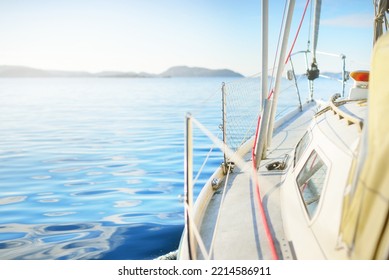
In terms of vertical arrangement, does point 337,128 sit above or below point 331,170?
above

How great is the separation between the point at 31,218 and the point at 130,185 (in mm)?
2310

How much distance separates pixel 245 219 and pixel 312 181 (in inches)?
34.1

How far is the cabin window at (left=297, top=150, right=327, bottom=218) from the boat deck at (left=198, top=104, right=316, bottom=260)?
43 centimetres

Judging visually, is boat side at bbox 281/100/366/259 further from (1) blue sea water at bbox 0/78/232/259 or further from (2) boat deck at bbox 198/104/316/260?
(1) blue sea water at bbox 0/78/232/259

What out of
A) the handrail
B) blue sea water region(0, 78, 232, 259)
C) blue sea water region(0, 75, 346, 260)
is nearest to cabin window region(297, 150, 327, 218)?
the handrail

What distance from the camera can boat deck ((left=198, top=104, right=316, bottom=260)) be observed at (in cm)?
296

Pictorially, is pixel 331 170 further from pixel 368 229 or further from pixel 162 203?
pixel 162 203

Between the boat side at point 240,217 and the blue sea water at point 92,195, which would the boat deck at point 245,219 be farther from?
the blue sea water at point 92,195

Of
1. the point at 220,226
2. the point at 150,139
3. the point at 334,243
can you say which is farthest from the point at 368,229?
the point at 150,139

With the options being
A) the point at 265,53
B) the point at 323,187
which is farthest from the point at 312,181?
the point at 265,53

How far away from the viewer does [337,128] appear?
3.04m

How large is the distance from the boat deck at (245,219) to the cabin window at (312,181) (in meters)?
0.43

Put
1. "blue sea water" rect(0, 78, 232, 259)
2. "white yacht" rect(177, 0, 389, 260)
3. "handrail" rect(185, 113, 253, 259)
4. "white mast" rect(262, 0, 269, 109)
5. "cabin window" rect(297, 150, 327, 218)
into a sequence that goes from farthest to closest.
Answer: "blue sea water" rect(0, 78, 232, 259) < "white mast" rect(262, 0, 269, 109) < "cabin window" rect(297, 150, 327, 218) < "handrail" rect(185, 113, 253, 259) < "white yacht" rect(177, 0, 389, 260)

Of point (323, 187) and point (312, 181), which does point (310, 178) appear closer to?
point (312, 181)
